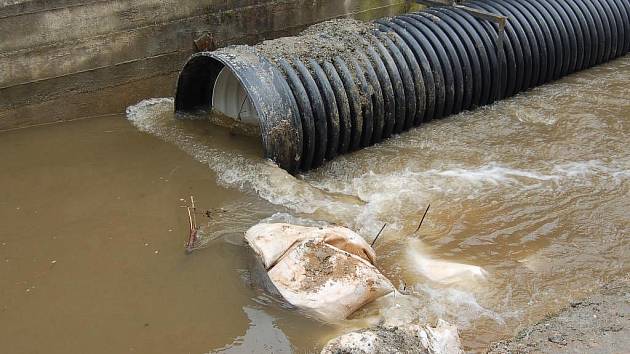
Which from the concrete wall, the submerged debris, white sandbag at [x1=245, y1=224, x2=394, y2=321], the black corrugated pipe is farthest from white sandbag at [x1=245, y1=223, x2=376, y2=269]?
the concrete wall

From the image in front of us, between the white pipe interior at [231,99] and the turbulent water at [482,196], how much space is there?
28 centimetres

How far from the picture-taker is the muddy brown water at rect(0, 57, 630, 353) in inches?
A: 145

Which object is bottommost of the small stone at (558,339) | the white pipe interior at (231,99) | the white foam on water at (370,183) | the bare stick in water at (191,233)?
the small stone at (558,339)

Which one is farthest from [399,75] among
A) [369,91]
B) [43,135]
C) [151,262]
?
[43,135]

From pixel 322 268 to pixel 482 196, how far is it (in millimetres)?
1924

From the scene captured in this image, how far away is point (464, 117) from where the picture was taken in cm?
662

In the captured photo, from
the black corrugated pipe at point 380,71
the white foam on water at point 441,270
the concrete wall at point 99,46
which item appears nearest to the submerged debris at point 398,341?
the white foam on water at point 441,270

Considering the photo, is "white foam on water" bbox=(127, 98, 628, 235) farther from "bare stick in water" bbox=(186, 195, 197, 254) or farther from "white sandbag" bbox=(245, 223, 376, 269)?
"bare stick in water" bbox=(186, 195, 197, 254)

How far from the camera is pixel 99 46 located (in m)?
6.26

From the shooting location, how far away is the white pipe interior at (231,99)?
6.18 meters

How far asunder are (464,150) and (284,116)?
187 centimetres

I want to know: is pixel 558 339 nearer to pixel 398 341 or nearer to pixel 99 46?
pixel 398 341

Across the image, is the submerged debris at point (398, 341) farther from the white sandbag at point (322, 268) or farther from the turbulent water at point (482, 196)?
the white sandbag at point (322, 268)

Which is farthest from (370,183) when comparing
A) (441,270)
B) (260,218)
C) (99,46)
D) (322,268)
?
(99,46)
